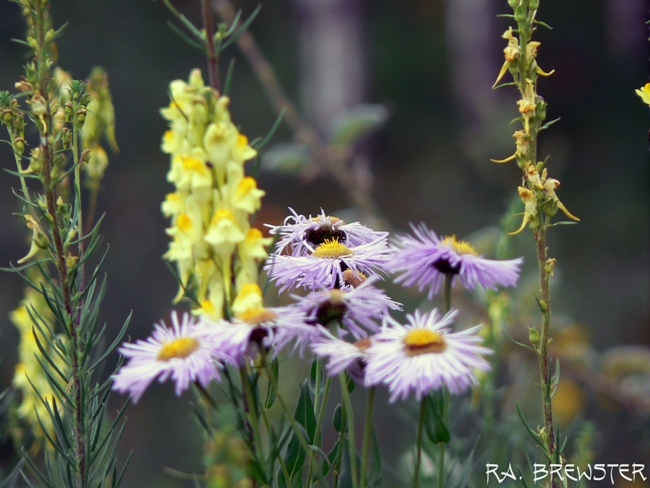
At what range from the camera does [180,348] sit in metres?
0.31

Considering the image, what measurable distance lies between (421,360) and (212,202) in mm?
120

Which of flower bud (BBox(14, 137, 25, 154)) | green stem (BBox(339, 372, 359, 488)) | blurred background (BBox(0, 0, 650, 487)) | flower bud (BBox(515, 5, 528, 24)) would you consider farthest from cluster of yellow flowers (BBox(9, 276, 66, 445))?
blurred background (BBox(0, 0, 650, 487))

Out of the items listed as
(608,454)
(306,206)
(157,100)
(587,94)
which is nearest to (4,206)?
(157,100)

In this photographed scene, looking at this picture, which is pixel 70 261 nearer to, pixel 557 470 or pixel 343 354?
pixel 343 354

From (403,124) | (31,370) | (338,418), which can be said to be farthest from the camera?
(403,124)

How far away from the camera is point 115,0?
10.3ft

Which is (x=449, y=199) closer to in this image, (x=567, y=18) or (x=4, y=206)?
(x=567, y=18)

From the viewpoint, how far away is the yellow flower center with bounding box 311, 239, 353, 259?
0.40 meters

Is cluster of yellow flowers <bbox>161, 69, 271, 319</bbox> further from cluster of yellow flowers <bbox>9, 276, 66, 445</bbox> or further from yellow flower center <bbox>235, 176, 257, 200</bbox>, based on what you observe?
cluster of yellow flowers <bbox>9, 276, 66, 445</bbox>

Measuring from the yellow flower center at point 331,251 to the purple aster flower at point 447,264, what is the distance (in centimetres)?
4

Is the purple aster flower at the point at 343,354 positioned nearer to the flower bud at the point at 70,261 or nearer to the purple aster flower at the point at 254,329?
the purple aster flower at the point at 254,329

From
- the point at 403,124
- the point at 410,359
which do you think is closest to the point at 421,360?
the point at 410,359

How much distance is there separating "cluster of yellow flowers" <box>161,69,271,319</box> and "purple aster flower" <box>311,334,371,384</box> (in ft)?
0.15

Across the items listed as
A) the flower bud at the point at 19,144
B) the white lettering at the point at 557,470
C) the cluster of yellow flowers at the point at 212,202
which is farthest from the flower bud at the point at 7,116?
the white lettering at the point at 557,470
